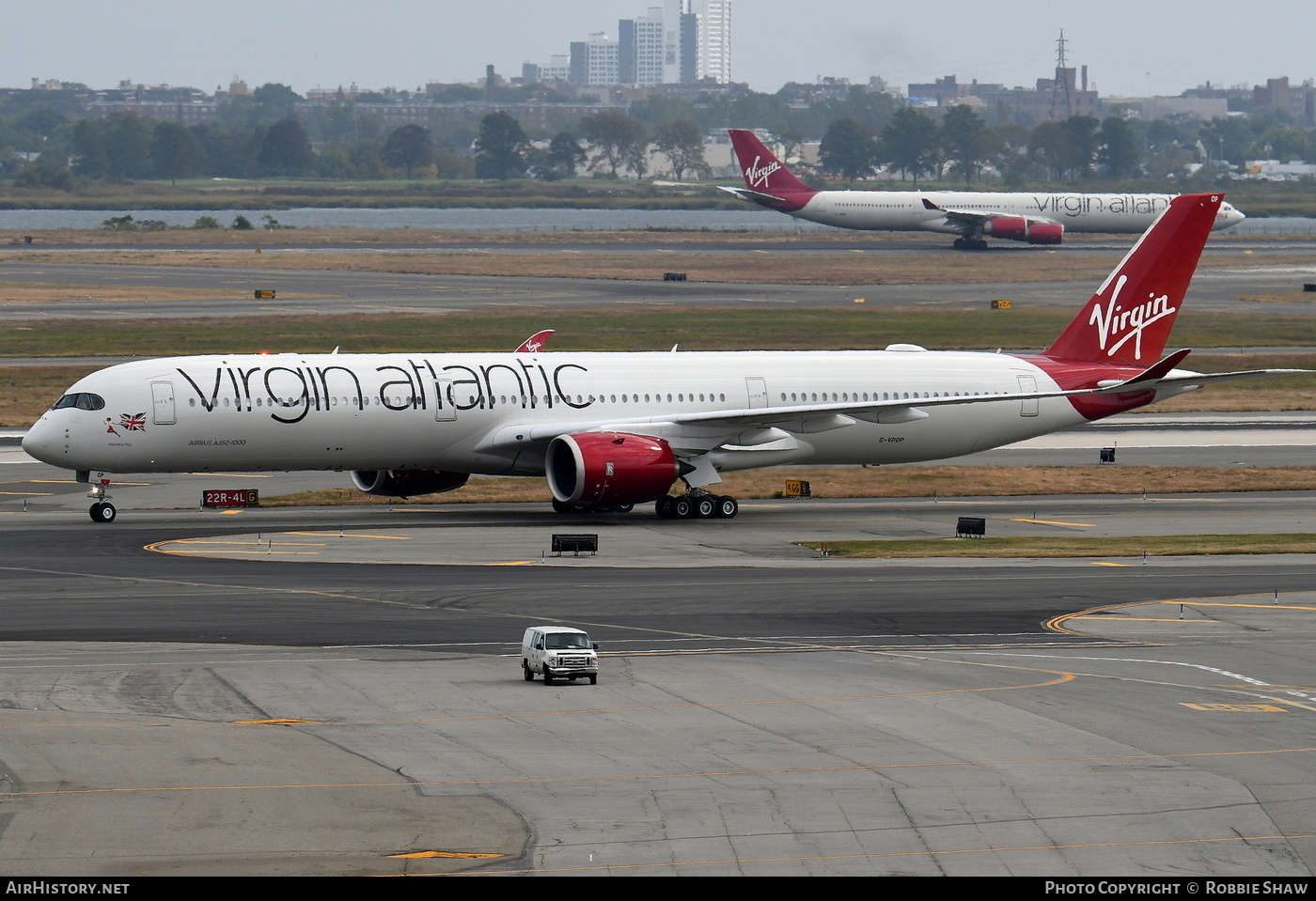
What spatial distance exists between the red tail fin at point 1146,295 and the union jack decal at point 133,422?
30.8 meters

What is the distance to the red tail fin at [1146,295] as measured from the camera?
59.8 metres

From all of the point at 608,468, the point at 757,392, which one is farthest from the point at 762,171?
A: the point at 608,468

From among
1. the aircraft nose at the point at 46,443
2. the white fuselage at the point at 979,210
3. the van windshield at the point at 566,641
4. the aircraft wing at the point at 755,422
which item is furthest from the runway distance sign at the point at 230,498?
the white fuselage at the point at 979,210

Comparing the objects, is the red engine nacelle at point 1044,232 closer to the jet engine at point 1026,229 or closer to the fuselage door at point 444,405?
the jet engine at point 1026,229

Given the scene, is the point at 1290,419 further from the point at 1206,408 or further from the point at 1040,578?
the point at 1040,578

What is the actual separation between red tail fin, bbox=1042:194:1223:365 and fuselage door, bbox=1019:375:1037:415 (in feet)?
7.98

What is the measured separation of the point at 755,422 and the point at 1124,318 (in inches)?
586

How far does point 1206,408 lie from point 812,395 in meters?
33.5

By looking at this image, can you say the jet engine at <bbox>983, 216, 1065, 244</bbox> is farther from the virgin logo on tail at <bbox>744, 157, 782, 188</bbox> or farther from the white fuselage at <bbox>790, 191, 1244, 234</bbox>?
the virgin logo on tail at <bbox>744, 157, 782, 188</bbox>

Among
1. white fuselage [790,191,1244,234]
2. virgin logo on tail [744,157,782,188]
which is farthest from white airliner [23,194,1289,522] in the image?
virgin logo on tail [744,157,782,188]

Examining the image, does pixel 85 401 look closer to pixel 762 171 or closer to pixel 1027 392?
pixel 1027 392

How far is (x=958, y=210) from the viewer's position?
18375 centimetres

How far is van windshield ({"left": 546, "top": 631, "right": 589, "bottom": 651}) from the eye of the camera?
3222 cm

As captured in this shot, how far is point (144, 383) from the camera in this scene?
2016 inches
